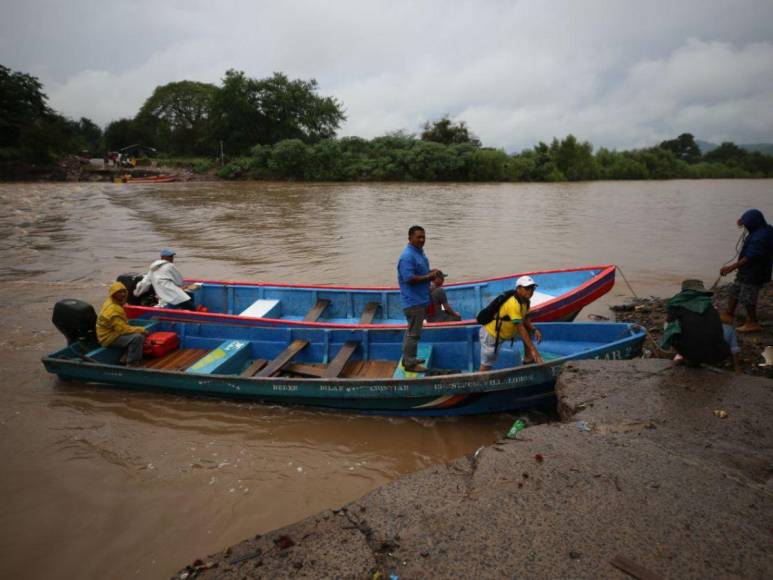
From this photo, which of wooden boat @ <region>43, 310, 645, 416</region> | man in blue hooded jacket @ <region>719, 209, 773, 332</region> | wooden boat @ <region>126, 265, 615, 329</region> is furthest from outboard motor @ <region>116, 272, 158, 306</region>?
man in blue hooded jacket @ <region>719, 209, 773, 332</region>

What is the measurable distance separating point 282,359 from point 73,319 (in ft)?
9.37

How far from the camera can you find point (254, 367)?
594 centimetres

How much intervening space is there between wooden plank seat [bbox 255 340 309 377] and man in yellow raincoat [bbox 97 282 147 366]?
1708 millimetres

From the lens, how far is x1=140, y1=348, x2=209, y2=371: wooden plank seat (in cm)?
601

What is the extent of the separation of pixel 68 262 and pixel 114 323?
33.5 ft

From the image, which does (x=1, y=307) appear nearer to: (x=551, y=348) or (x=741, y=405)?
(x=551, y=348)

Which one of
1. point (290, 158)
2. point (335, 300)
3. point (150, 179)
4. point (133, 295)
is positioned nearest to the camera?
point (133, 295)

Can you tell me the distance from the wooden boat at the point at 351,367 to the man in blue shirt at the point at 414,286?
259 mm

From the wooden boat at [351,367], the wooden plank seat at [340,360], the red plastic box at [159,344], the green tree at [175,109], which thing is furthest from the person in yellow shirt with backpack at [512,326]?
the green tree at [175,109]

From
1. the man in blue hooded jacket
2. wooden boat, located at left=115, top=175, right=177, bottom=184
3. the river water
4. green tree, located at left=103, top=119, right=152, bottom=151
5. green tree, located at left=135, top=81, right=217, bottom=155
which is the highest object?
green tree, located at left=135, top=81, right=217, bottom=155

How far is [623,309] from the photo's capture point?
855cm

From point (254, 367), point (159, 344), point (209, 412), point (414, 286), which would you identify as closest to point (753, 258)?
point (414, 286)

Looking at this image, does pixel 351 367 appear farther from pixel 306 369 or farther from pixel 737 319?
pixel 737 319

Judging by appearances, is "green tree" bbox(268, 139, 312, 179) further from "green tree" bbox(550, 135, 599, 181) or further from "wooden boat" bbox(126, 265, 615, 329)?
"wooden boat" bbox(126, 265, 615, 329)
